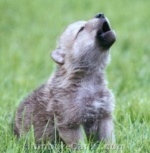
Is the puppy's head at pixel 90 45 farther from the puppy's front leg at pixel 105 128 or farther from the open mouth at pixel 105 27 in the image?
the puppy's front leg at pixel 105 128

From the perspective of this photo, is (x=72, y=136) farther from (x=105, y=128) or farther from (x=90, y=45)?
(x=90, y=45)

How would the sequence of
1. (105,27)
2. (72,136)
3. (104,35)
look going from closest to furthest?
(72,136), (104,35), (105,27)

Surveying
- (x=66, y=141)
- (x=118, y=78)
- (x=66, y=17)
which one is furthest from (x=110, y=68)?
(x=66, y=141)

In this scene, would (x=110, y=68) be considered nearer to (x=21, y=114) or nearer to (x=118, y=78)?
(x=118, y=78)

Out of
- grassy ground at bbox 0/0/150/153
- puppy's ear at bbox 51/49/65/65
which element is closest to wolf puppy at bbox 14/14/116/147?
puppy's ear at bbox 51/49/65/65

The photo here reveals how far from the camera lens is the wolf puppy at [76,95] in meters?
5.86

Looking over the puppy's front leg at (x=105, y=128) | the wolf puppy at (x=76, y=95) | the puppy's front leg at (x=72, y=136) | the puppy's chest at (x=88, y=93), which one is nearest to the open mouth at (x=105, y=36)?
the wolf puppy at (x=76, y=95)

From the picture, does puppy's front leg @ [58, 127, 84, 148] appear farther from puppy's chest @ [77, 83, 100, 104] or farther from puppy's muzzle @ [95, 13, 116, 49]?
puppy's muzzle @ [95, 13, 116, 49]

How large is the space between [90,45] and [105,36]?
6.5 inches

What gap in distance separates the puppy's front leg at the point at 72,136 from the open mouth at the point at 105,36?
0.84 m

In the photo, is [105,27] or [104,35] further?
[105,27]

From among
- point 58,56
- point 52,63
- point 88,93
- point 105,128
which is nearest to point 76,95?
point 88,93

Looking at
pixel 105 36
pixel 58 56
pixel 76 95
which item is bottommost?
pixel 76 95

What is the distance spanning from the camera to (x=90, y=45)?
6098 millimetres
